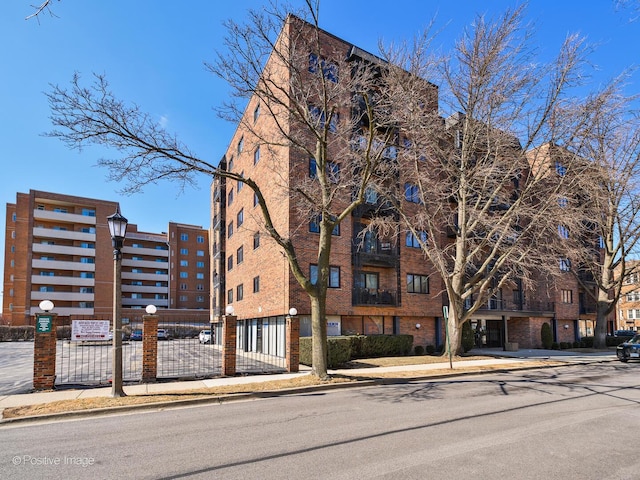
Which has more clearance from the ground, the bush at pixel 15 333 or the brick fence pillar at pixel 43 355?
the brick fence pillar at pixel 43 355

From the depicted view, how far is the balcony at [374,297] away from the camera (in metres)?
22.9

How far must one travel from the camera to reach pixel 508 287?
1225 inches

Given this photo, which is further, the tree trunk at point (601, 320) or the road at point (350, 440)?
the tree trunk at point (601, 320)

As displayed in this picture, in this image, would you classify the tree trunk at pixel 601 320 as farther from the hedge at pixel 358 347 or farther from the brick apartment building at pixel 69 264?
the brick apartment building at pixel 69 264

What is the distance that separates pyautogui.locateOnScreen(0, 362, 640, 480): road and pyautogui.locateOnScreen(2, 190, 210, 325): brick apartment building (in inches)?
2117

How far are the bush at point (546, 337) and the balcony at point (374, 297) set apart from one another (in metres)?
14.4

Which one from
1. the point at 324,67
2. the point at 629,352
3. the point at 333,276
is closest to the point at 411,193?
the point at 333,276

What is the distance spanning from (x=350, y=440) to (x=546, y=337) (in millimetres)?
29513

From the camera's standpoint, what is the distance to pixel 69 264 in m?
61.4

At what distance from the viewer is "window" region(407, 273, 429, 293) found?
25.8 m

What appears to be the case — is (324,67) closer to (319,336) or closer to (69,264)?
(319,336)

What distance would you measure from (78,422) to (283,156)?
16696 mm

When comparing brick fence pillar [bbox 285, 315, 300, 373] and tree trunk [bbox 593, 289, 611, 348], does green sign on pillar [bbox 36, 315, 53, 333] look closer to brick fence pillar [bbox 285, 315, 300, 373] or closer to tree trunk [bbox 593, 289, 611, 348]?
brick fence pillar [bbox 285, 315, 300, 373]

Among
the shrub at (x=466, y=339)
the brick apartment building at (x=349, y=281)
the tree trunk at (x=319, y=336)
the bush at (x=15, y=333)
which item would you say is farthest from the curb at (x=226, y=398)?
the bush at (x=15, y=333)
